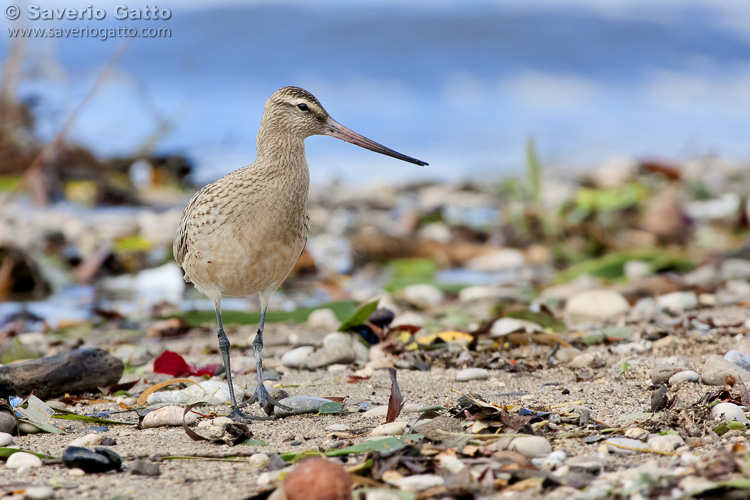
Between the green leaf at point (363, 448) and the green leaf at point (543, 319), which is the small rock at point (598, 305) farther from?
the green leaf at point (363, 448)

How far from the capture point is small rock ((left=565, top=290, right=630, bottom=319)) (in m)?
6.41

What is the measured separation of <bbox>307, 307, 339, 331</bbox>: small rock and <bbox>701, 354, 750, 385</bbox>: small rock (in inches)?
126

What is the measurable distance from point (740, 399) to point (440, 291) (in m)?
4.58

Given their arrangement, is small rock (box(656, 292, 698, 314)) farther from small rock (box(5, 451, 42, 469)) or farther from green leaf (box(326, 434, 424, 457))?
small rock (box(5, 451, 42, 469))

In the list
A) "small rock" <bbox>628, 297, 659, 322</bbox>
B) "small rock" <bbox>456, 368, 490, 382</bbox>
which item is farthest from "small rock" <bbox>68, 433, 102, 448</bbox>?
"small rock" <bbox>628, 297, 659, 322</bbox>

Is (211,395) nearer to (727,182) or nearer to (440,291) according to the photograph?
(440,291)

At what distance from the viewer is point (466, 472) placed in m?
2.91

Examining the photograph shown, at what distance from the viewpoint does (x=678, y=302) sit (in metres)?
6.34

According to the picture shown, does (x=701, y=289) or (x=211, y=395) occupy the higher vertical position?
(x=701, y=289)

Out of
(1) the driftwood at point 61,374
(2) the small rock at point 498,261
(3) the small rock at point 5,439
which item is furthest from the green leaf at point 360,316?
(2) the small rock at point 498,261

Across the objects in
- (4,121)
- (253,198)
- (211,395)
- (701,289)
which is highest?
(4,121)

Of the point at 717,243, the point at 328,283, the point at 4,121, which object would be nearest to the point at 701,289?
the point at 717,243

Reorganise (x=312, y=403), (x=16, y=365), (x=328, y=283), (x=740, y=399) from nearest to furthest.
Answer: (x=740, y=399) → (x=312, y=403) → (x=16, y=365) → (x=328, y=283)

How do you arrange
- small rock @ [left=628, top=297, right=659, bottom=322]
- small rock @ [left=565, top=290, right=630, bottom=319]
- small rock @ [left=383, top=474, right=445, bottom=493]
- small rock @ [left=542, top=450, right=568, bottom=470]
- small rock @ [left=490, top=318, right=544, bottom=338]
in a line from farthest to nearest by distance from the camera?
small rock @ [left=565, top=290, right=630, bottom=319] < small rock @ [left=628, top=297, right=659, bottom=322] < small rock @ [left=490, top=318, right=544, bottom=338] < small rock @ [left=542, top=450, right=568, bottom=470] < small rock @ [left=383, top=474, right=445, bottom=493]
